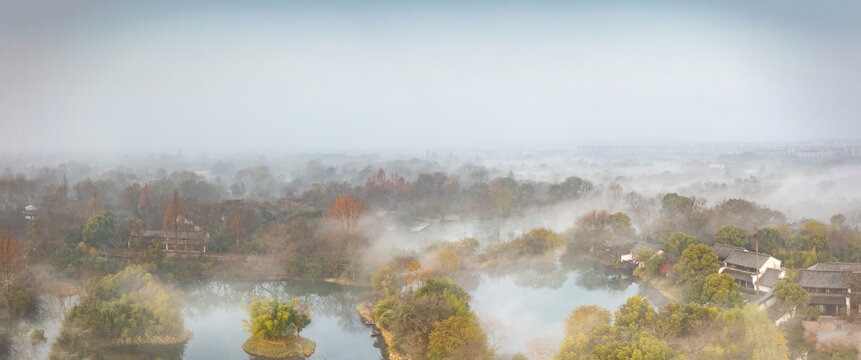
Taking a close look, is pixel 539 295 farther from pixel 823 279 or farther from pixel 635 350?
pixel 635 350

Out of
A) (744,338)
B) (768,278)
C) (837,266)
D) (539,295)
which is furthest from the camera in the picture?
(539,295)

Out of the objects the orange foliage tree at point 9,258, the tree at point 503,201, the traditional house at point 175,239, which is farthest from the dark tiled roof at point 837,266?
Answer: the orange foliage tree at point 9,258

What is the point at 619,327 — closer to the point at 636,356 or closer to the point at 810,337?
the point at 636,356

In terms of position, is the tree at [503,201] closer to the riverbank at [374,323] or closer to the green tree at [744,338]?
the riverbank at [374,323]

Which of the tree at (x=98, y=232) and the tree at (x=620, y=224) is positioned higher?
the tree at (x=98, y=232)

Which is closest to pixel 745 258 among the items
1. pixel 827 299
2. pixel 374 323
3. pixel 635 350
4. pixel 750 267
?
pixel 750 267

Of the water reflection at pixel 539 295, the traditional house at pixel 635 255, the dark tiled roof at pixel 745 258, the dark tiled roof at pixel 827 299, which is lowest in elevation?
the water reflection at pixel 539 295

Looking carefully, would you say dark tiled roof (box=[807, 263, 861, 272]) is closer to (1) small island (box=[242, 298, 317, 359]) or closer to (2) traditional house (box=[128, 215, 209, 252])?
(1) small island (box=[242, 298, 317, 359])
